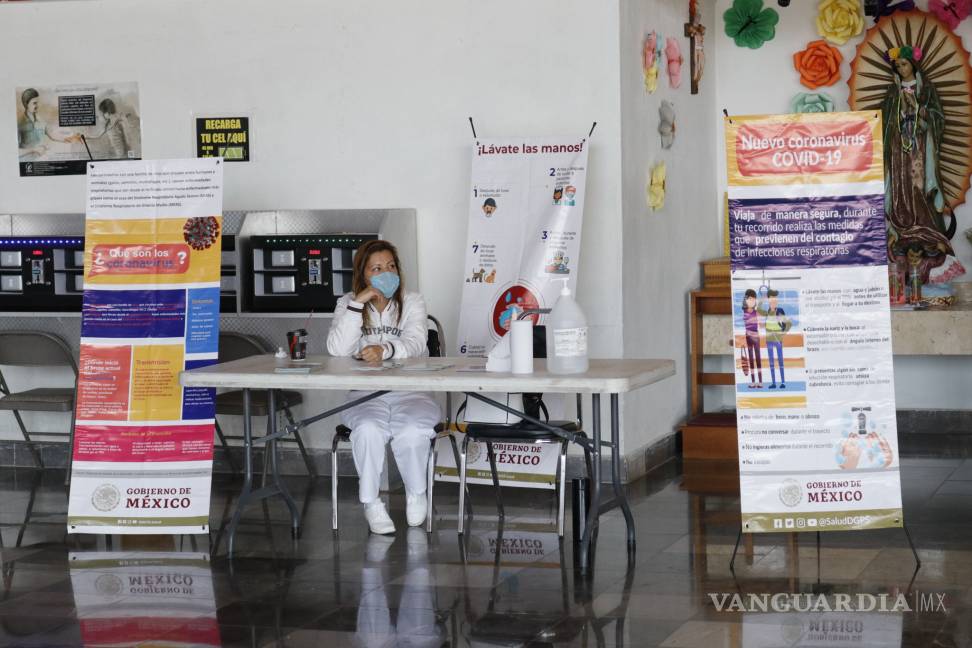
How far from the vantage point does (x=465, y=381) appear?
4.61 metres

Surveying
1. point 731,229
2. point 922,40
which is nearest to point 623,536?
point 731,229

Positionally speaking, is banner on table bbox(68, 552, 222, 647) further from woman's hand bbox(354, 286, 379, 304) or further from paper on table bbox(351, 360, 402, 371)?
woman's hand bbox(354, 286, 379, 304)

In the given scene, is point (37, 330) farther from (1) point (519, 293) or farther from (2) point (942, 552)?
(2) point (942, 552)

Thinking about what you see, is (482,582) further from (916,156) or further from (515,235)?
(916,156)

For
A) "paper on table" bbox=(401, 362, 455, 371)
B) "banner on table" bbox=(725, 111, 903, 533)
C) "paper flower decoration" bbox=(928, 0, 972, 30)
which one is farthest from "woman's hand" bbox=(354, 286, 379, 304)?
"paper flower decoration" bbox=(928, 0, 972, 30)

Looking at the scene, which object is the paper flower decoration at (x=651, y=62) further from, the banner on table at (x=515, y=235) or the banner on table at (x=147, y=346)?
the banner on table at (x=147, y=346)

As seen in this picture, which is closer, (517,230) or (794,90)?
(517,230)

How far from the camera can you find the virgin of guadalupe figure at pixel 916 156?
777cm

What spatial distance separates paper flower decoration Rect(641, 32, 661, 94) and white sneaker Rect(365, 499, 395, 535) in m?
2.65

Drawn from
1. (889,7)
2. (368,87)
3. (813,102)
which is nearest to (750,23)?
(813,102)

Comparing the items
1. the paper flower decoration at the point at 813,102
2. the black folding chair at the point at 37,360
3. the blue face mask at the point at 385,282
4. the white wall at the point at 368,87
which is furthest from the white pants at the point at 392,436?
the paper flower decoration at the point at 813,102

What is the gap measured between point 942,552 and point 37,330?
14.9 feet

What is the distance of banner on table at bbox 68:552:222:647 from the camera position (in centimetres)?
396

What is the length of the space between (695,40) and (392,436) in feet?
11.1
